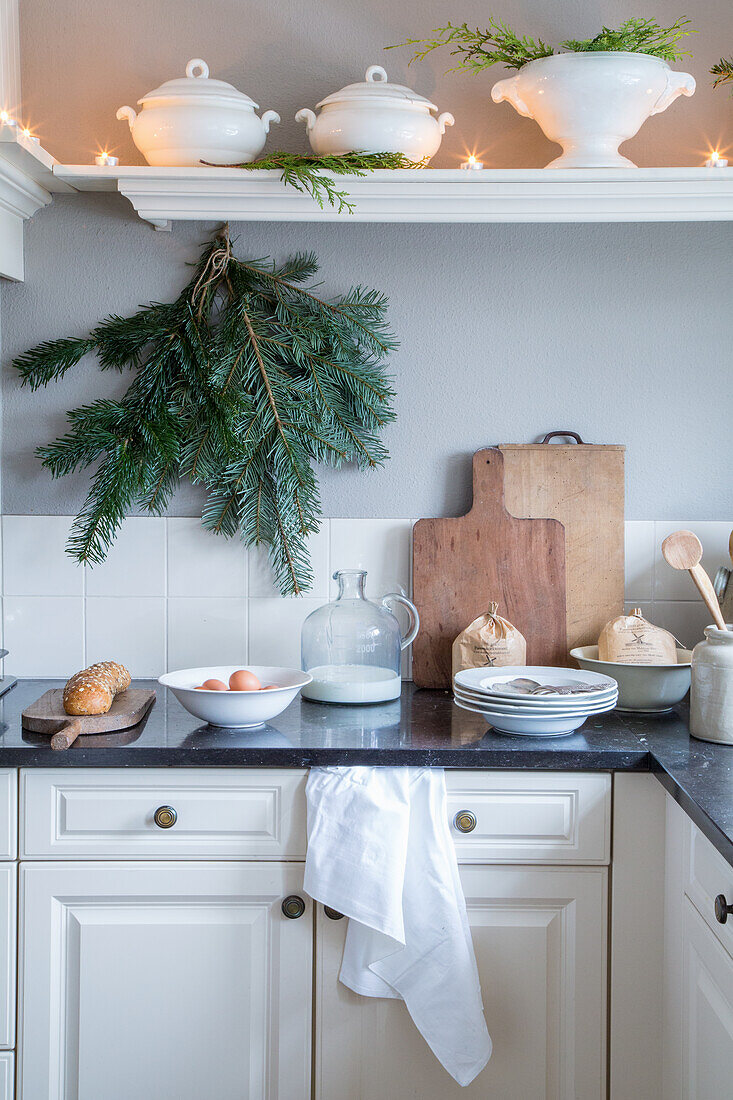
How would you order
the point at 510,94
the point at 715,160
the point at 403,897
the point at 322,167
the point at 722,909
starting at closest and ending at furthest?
the point at 722,909
the point at 403,897
the point at 322,167
the point at 510,94
the point at 715,160

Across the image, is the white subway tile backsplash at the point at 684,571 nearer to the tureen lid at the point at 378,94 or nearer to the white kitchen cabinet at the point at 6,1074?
the tureen lid at the point at 378,94

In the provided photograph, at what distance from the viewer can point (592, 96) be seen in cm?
172

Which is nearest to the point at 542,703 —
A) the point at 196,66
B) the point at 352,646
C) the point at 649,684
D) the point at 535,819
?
the point at 535,819

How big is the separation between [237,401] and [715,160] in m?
1.06

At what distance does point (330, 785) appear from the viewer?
1474mm

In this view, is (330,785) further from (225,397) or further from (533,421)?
(533,421)

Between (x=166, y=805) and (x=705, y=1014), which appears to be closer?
(x=705, y=1014)

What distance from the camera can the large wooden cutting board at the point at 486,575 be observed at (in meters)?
1.95

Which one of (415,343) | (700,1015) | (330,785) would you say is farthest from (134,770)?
(415,343)

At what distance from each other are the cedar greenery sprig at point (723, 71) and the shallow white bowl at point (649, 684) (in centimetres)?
112

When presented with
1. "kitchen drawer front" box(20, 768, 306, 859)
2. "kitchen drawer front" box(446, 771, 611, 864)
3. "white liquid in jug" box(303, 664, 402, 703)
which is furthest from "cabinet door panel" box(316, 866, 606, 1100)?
"white liquid in jug" box(303, 664, 402, 703)

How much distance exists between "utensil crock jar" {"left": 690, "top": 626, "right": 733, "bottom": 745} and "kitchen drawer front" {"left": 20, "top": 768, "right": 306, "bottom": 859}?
0.65 meters

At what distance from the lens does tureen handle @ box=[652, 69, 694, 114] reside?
1.73 metres

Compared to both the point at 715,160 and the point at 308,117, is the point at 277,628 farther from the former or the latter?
the point at 715,160
